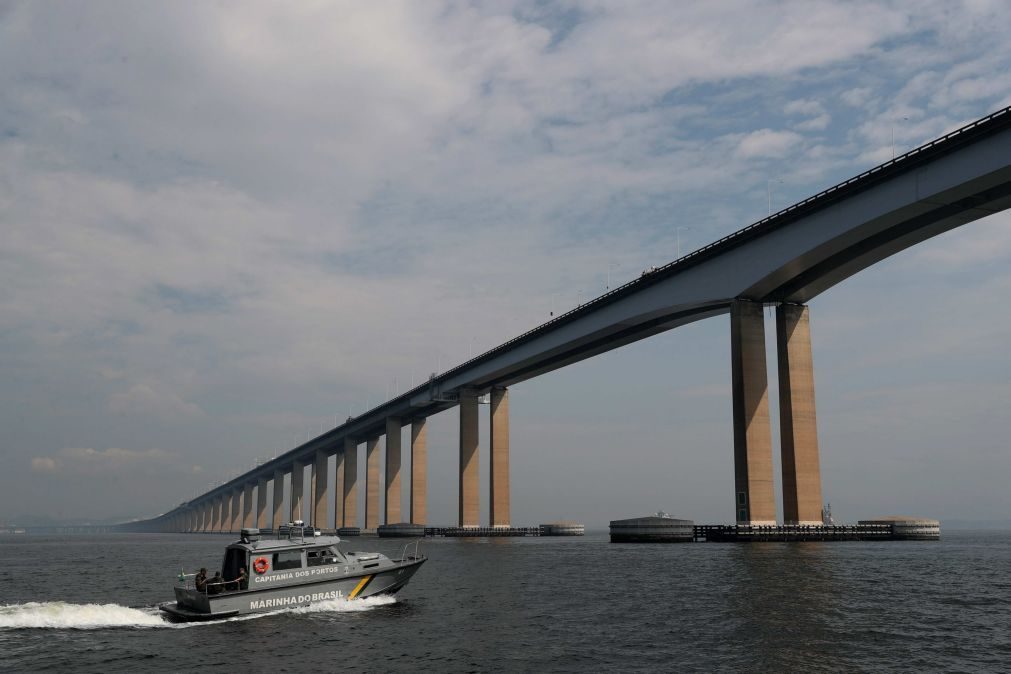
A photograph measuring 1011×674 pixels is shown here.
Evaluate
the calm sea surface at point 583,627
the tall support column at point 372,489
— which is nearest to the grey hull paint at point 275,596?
the calm sea surface at point 583,627

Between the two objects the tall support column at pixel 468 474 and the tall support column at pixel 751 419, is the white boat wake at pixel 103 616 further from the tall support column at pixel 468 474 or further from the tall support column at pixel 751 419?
the tall support column at pixel 468 474

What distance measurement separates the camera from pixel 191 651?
26406 millimetres

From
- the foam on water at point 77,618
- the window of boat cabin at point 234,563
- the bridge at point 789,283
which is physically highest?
the bridge at point 789,283

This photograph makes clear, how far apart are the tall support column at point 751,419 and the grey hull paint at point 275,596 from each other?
145 feet

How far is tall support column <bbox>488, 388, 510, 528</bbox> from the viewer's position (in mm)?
119125

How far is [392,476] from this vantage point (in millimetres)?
147125

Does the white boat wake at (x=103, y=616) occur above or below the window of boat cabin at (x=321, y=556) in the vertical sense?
below

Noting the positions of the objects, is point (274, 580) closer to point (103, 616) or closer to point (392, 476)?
point (103, 616)

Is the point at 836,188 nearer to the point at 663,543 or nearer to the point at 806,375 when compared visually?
the point at 806,375

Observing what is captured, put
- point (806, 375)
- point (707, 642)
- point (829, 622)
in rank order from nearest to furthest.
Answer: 1. point (707, 642)
2. point (829, 622)
3. point (806, 375)

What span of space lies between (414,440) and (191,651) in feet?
387

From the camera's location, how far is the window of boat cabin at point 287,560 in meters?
32.2

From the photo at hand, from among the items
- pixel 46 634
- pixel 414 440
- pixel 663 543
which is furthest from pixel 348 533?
pixel 46 634

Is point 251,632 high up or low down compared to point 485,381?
down
